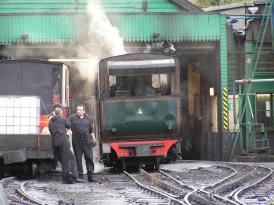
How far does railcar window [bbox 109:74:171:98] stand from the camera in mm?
17109

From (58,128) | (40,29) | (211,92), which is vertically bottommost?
(58,128)

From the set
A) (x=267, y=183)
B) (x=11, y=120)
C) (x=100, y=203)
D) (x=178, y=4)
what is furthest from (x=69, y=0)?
(x=100, y=203)

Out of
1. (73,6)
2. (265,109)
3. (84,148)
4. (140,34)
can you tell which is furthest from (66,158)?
(265,109)

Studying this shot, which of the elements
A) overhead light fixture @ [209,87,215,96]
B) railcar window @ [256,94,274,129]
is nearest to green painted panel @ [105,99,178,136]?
overhead light fixture @ [209,87,215,96]

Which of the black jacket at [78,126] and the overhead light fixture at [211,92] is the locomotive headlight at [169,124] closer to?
the black jacket at [78,126]

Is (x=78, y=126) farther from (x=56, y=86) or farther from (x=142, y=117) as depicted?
(x=142, y=117)

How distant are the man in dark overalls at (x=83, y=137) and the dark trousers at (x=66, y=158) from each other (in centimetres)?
32

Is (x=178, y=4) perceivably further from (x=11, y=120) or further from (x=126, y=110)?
(x=11, y=120)

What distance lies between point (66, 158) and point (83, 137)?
63 cm

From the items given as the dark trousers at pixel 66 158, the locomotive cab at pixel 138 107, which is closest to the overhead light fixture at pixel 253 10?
the locomotive cab at pixel 138 107

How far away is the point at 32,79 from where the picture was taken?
16.3m

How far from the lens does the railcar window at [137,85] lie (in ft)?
56.1

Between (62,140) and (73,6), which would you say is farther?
(73,6)

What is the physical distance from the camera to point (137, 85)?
17172 millimetres
